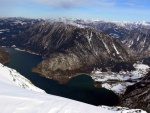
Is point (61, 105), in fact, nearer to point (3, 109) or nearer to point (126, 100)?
point (3, 109)

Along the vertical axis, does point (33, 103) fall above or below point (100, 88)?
above

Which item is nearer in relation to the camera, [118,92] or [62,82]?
[118,92]

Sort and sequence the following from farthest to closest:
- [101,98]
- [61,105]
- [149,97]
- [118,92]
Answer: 1. [118,92]
2. [101,98]
3. [149,97]
4. [61,105]

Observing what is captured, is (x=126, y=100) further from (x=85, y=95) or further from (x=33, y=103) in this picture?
(x=33, y=103)

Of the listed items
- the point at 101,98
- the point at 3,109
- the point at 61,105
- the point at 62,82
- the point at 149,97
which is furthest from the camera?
the point at 62,82

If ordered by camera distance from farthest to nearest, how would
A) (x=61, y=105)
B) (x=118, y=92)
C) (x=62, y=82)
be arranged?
(x=62, y=82) < (x=118, y=92) < (x=61, y=105)

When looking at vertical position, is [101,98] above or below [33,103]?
below

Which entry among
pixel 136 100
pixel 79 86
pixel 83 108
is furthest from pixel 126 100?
pixel 83 108

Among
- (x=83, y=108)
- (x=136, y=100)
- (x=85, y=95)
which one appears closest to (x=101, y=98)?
(x=85, y=95)

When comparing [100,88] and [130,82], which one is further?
[130,82]
